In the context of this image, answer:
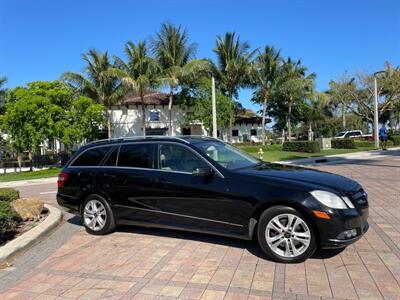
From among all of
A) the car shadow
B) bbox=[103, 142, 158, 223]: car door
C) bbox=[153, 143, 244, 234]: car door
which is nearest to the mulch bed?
the car shadow

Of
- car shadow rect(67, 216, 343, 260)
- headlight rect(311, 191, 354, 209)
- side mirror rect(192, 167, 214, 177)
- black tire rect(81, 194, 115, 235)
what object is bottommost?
car shadow rect(67, 216, 343, 260)

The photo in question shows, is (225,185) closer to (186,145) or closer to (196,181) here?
(196,181)

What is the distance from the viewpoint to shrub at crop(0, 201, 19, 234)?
6.24m

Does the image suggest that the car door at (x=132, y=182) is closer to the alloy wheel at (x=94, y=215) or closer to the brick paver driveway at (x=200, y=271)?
the alloy wheel at (x=94, y=215)

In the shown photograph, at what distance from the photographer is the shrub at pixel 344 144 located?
3325 centimetres

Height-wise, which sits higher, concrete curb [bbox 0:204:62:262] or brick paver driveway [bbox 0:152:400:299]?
concrete curb [bbox 0:204:62:262]

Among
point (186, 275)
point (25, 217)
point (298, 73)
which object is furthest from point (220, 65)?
point (186, 275)

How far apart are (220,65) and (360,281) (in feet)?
119

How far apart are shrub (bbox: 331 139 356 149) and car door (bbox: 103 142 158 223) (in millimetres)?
29698

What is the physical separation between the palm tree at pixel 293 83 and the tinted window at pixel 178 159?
36.0 metres

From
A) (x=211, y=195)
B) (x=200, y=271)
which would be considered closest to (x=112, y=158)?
(x=211, y=195)

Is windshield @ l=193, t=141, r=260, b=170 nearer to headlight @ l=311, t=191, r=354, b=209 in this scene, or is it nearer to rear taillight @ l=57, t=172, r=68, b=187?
headlight @ l=311, t=191, r=354, b=209

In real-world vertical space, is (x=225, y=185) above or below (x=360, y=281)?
above

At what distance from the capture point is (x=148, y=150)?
639 cm
